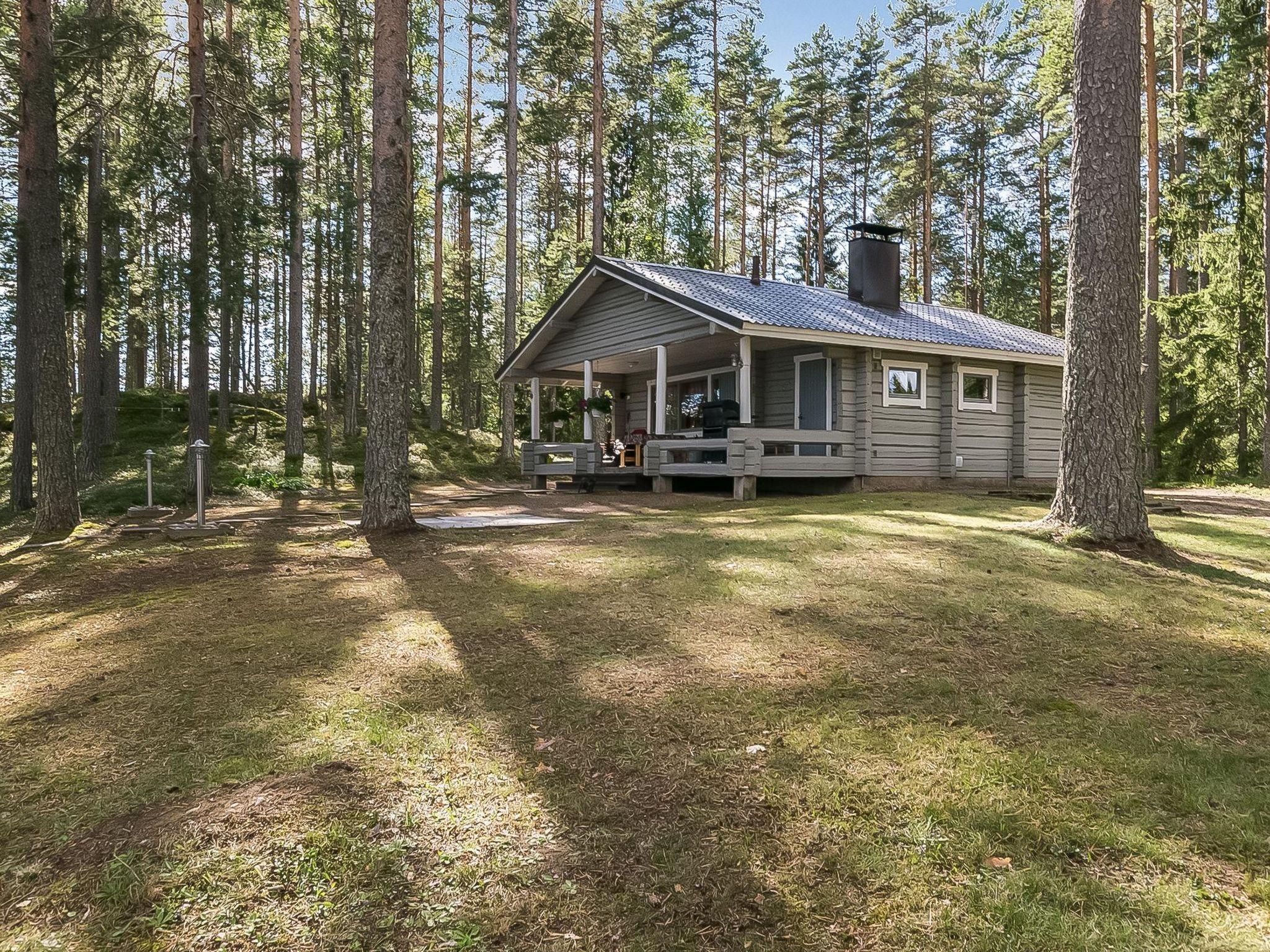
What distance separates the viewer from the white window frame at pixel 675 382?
16922 millimetres

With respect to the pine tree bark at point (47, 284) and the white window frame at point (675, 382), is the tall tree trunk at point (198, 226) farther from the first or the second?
the white window frame at point (675, 382)

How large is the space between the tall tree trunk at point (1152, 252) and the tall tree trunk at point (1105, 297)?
1186 centimetres

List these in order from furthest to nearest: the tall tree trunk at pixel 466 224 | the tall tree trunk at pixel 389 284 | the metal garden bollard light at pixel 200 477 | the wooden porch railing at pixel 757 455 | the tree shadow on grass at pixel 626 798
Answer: the tall tree trunk at pixel 466 224
the wooden porch railing at pixel 757 455
the metal garden bollard light at pixel 200 477
the tall tree trunk at pixel 389 284
the tree shadow on grass at pixel 626 798

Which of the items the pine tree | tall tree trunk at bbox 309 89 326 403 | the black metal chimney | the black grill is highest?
the pine tree

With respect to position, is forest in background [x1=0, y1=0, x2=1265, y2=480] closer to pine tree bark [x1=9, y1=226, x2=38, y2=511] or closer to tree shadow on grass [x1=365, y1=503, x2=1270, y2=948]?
pine tree bark [x1=9, y1=226, x2=38, y2=511]

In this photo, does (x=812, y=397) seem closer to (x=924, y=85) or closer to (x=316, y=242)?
(x=316, y=242)

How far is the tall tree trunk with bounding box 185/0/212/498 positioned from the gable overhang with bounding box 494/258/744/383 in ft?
22.9

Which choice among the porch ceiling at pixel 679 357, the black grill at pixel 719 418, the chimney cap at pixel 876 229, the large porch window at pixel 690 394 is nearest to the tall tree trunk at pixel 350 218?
the porch ceiling at pixel 679 357

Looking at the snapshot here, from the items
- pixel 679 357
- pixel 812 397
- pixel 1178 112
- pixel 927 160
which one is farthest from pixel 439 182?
pixel 1178 112

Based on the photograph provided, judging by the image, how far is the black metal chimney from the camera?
661 inches

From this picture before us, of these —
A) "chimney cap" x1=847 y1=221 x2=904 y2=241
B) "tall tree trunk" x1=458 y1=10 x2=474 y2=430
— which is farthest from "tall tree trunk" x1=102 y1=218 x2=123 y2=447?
"chimney cap" x1=847 y1=221 x2=904 y2=241

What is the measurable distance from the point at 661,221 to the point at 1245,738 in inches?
1101

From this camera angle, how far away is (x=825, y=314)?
14336mm

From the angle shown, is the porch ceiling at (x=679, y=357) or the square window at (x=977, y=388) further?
the porch ceiling at (x=679, y=357)
